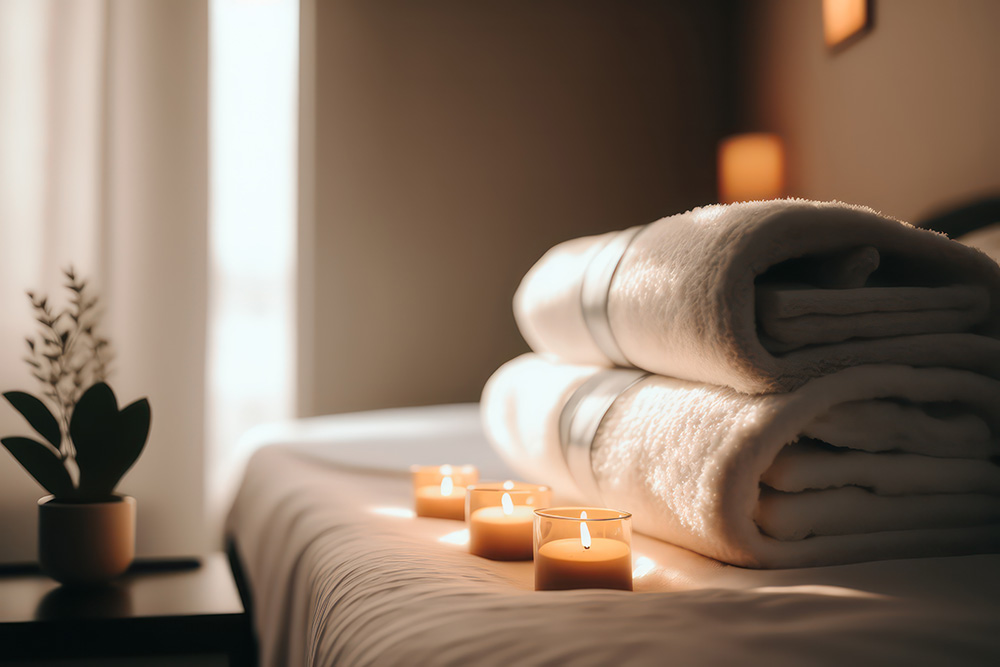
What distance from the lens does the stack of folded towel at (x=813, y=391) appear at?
1.61 ft

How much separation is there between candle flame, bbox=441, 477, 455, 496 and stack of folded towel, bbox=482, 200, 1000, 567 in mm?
230

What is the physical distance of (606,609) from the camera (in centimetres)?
42

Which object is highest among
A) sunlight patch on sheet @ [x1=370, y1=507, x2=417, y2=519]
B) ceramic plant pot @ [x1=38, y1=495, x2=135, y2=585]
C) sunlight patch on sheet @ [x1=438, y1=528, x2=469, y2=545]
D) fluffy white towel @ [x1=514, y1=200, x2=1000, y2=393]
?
fluffy white towel @ [x1=514, y1=200, x2=1000, y2=393]

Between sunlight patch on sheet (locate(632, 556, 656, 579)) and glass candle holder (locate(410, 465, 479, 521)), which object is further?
glass candle holder (locate(410, 465, 479, 521))

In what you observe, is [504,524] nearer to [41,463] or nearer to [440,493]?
[440,493]

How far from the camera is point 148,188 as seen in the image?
7.36 ft

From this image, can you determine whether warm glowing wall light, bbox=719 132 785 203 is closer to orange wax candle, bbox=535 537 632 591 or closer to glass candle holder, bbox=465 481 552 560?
glass candle holder, bbox=465 481 552 560

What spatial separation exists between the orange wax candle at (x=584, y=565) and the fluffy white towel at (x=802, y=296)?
0.14 metres

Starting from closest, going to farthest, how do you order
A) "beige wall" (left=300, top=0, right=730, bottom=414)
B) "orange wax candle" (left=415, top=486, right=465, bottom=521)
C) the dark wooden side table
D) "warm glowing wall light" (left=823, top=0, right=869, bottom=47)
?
"orange wax candle" (left=415, top=486, right=465, bottom=521) → the dark wooden side table → "warm glowing wall light" (left=823, top=0, right=869, bottom=47) → "beige wall" (left=300, top=0, right=730, bottom=414)

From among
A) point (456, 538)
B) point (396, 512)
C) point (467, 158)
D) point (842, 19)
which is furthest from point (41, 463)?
point (842, 19)

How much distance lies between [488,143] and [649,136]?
0.57 meters

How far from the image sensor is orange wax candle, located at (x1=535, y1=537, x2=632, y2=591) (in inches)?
19.2

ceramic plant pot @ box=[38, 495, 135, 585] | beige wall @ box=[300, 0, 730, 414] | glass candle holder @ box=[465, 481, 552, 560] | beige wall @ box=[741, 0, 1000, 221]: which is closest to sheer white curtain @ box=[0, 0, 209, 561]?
beige wall @ box=[300, 0, 730, 414]

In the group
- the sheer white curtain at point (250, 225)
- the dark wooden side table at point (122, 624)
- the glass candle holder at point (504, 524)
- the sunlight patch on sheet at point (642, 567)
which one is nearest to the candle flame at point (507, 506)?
the glass candle holder at point (504, 524)
